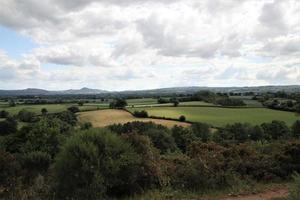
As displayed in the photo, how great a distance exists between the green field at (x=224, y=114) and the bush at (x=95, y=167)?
→ 4757 cm

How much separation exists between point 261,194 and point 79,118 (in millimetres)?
57249

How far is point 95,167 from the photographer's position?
7199 millimetres

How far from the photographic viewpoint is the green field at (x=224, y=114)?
55406 millimetres

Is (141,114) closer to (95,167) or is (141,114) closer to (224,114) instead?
(224,114)

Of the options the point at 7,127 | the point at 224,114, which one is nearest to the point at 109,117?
the point at 7,127

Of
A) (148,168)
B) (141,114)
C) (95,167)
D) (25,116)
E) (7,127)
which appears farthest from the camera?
(25,116)

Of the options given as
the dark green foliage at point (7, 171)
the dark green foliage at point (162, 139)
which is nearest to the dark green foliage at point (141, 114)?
the dark green foliage at point (162, 139)

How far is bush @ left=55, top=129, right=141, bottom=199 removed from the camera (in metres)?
7.07

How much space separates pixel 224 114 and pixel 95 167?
58131 millimetres

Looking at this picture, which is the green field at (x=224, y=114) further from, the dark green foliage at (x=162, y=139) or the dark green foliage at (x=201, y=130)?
the dark green foliage at (x=162, y=139)

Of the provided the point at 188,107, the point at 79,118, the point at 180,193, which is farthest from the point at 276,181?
the point at 188,107

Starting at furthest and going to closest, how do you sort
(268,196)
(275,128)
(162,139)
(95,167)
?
(275,128) < (162,139) < (268,196) < (95,167)

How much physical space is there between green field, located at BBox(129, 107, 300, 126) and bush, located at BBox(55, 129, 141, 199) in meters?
47.6

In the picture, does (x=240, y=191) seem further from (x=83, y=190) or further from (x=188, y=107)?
(x=188, y=107)
